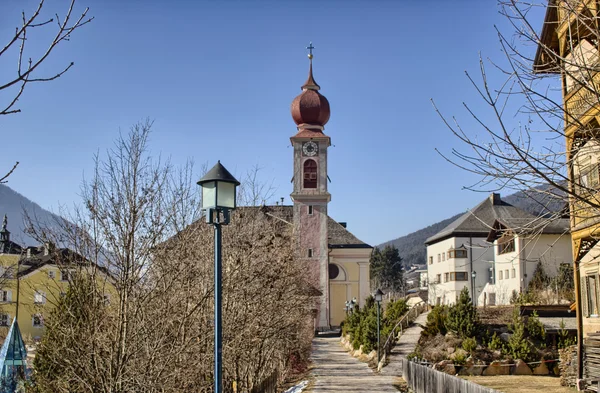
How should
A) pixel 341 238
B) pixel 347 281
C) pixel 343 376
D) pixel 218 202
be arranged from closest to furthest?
pixel 218 202 < pixel 343 376 < pixel 347 281 < pixel 341 238

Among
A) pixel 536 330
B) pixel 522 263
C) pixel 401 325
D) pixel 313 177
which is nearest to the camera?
pixel 536 330

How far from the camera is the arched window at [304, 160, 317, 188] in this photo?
5762 centimetres

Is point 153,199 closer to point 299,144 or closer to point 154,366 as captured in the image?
point 154,366

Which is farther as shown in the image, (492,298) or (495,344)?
(492,298)

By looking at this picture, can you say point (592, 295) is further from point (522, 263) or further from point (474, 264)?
point (474, 264)

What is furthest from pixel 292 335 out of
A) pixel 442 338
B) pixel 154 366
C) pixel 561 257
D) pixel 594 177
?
pixel 561 257

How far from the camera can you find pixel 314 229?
56938 mm

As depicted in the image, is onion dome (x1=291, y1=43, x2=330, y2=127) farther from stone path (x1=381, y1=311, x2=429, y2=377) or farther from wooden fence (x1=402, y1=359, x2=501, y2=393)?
wooden fence (x1=402, y1=359, x2=501, y2=393)

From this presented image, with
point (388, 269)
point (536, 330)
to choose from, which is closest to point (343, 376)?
point (536, 330)

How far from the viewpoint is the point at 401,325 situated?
38.0 m

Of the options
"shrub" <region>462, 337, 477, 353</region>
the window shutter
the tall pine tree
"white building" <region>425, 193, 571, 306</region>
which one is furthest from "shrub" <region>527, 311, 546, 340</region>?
the tall pine tree

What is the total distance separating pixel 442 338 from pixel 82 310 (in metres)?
20.5

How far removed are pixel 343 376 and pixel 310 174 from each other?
3333cm

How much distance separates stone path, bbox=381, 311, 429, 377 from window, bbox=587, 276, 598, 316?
8764 mm
